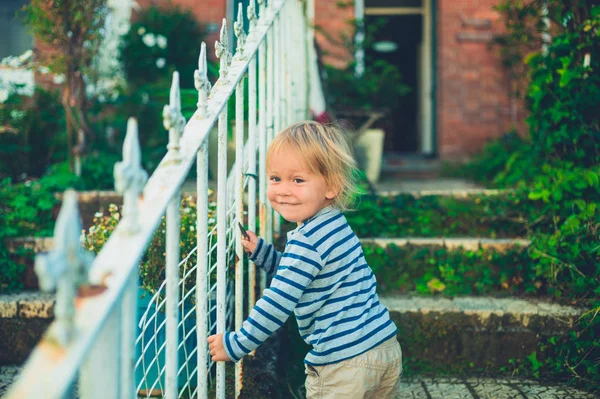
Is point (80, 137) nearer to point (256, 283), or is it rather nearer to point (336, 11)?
point (256, 283)

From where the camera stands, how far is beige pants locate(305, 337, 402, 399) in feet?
6.26

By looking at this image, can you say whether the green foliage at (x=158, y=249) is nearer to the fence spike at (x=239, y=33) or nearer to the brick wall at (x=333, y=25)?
the fence spike at (x=239, y=33)

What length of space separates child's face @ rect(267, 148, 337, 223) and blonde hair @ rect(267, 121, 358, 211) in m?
0.02

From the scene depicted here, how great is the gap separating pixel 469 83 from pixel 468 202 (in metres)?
3.27

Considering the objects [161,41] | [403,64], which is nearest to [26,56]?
[161,41]

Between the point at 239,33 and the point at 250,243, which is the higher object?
the point at 239,33

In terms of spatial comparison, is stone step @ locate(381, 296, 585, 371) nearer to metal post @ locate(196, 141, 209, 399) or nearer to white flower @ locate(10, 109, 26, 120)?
metal post @ locate(196, 141, 209, 399)

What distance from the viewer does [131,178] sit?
1.17 metres

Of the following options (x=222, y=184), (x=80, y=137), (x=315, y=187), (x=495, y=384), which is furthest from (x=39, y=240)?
(x=495, y=384)

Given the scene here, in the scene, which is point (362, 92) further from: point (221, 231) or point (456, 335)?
point (221, 231)

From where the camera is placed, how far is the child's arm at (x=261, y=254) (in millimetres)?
2211

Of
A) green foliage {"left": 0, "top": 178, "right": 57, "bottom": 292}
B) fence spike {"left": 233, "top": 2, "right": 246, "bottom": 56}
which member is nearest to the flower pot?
green foliage {"left": 0, "top": 178, "right": 57, "bottom": 292}

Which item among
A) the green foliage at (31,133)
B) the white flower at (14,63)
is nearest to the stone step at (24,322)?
the green foliage at (31,133)

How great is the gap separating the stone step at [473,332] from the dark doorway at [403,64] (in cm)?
532
